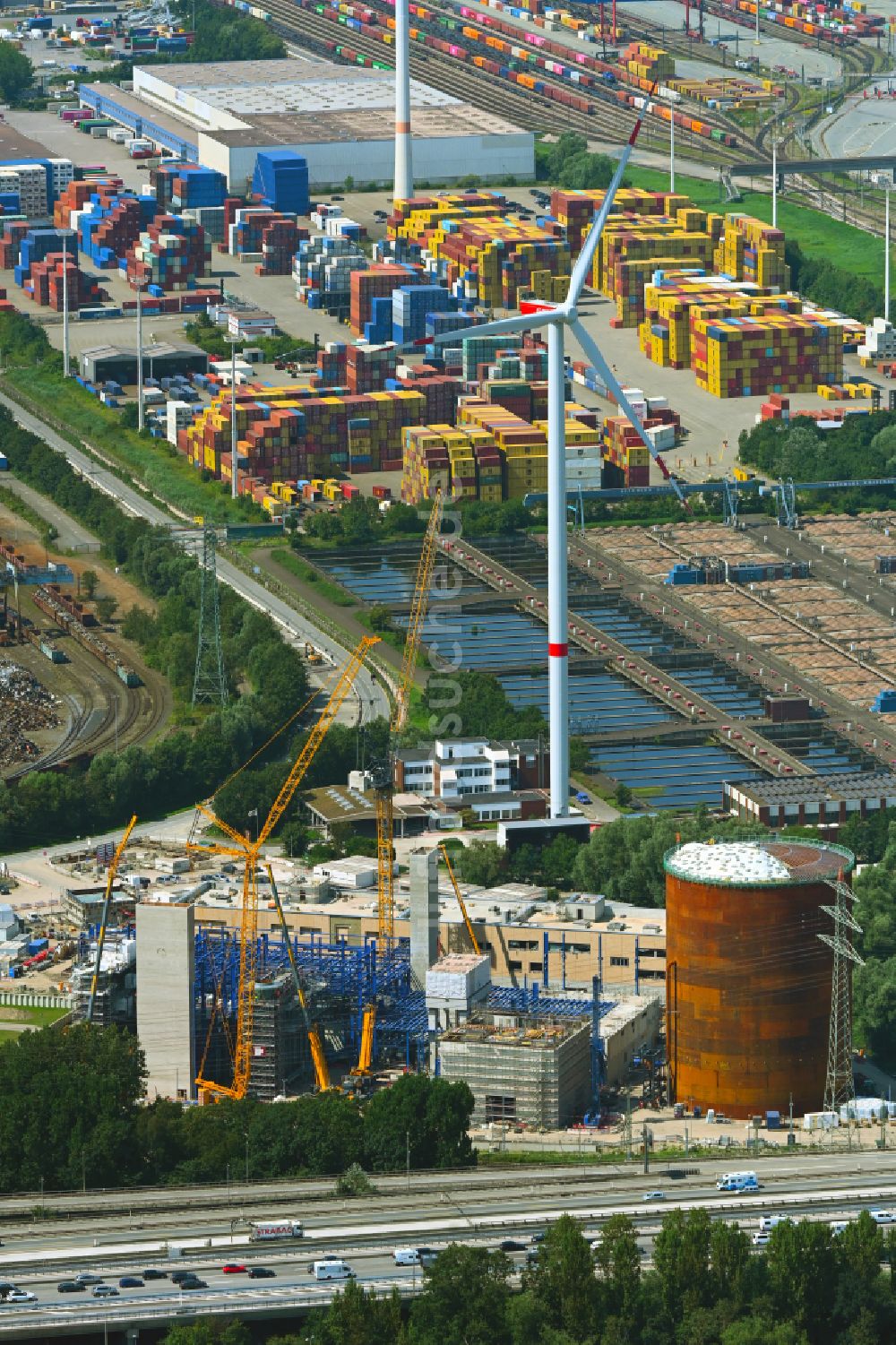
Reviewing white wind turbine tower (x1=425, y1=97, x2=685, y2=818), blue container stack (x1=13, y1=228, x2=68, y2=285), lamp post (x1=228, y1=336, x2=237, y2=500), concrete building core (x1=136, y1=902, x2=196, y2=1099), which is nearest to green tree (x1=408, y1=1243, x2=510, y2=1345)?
concrete building core (x1=136, y1=902, x2=196, y2=1099)

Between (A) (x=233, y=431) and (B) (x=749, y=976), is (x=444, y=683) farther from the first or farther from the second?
(B) (x=749, y=976)

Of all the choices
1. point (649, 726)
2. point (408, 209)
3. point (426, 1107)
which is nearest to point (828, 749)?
point (649, 726)

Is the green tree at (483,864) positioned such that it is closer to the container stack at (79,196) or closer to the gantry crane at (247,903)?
the gantry crane at (247,903)

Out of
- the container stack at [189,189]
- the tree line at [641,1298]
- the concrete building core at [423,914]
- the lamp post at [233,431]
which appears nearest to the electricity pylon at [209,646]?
the lamp post at [233,431]

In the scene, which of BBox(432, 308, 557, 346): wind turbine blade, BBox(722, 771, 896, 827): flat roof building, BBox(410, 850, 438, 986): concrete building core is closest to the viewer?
BBox(410, 850, 438, 986): concrete building core

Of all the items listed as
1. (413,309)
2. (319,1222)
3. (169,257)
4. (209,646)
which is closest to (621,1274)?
→ (319,1222)

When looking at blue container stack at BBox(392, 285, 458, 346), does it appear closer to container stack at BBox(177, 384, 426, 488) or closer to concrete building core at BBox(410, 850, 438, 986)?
container stack at BBox(177, 384, 426, 488)

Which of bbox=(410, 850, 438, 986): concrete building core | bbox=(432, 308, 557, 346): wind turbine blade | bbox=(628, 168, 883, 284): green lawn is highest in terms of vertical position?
bbox=(432, 308, 557, 346): wind turbine blade
